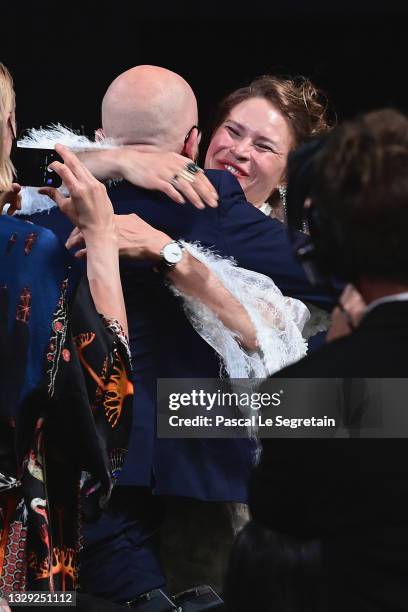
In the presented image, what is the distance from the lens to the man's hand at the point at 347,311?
130 cm

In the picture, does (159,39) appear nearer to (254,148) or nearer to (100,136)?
(254,148)

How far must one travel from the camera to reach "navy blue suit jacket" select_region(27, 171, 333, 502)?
1.95 metres

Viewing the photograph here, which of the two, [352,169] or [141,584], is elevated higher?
[352,169]

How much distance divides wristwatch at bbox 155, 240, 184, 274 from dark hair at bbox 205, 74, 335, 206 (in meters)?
0.81

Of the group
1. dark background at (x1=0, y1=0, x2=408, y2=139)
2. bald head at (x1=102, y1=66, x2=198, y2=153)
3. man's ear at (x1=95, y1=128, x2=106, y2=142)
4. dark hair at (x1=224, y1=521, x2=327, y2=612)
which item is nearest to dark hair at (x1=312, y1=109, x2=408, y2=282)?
dark hair at (x1=224, y1=521, x2=327, y2=612)

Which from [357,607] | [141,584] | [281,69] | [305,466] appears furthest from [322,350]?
[281,69]

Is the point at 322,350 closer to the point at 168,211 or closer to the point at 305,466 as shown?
the point at 305,466

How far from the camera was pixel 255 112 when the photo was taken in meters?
2.69

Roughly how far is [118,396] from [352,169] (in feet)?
2.12

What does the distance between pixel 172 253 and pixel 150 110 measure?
0.86 ft

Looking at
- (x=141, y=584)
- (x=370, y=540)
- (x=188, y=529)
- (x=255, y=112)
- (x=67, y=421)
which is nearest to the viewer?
(x=370, y=540)

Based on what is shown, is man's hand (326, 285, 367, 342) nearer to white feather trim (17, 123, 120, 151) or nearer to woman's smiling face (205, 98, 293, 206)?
white feather trim (17, 123, 120, 151)

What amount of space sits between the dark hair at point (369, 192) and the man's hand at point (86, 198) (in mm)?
658

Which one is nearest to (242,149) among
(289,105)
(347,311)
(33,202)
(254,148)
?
(254,148)
